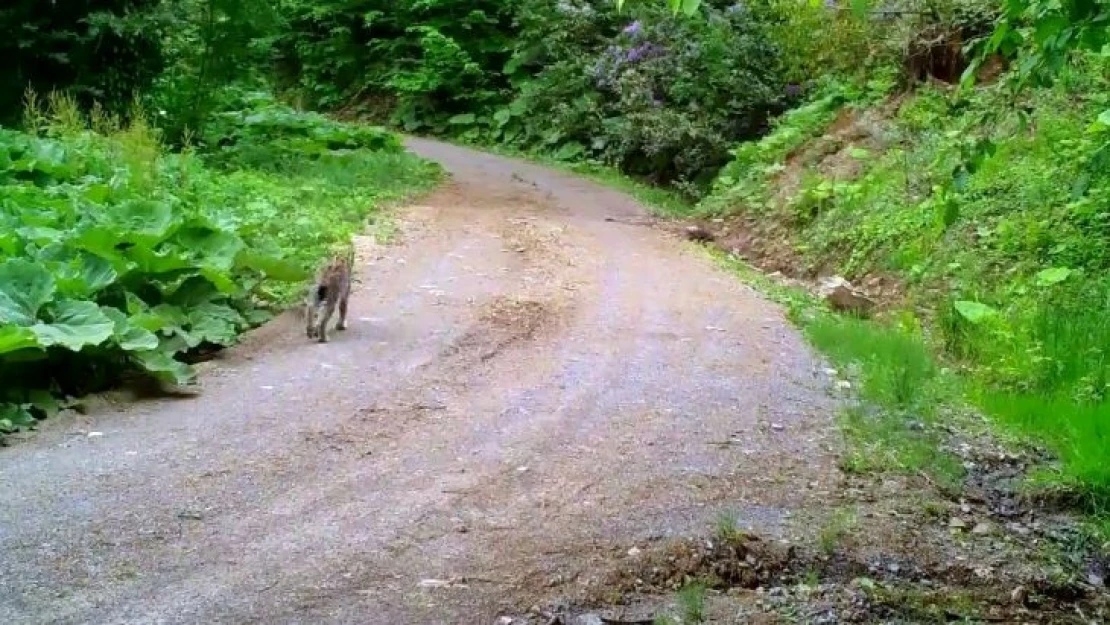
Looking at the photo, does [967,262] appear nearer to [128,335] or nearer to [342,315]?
[342,315]

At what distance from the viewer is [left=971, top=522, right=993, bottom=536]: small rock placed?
17.9ft

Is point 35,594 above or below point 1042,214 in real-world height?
below

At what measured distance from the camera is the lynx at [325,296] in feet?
27.0

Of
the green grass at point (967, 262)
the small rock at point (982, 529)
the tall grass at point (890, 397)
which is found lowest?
the small rock at point (982, 529)

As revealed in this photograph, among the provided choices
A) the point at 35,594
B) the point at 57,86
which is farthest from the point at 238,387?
the point at 57,86

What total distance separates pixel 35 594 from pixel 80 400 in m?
2.70

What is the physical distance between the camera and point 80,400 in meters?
6.71

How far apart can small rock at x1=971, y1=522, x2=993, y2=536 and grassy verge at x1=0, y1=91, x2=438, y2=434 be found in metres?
4.54

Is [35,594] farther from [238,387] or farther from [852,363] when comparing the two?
[852,363]

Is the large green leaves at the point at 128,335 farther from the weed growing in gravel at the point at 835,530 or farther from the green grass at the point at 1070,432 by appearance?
the green grass at the point at 1070,432

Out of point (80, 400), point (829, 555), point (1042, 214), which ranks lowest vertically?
point (80, 400)

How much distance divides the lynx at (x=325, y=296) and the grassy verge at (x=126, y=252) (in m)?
0.54

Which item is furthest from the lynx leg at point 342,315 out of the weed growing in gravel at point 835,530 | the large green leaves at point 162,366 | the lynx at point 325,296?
the weed growing in gravel at point 835,530

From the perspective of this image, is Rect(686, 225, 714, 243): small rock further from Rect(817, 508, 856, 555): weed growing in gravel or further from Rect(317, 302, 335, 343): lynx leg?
Rect(817, 508, 856, 555): weed growing in gravel
